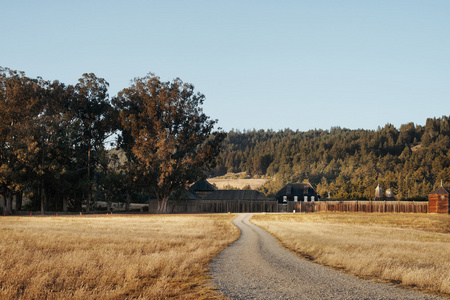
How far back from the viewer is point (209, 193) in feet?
358

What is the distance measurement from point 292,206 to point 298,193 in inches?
794

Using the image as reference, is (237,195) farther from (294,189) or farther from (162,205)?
(162,205)

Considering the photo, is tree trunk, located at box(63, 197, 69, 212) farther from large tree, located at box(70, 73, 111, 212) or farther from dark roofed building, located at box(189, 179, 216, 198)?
dark roofed building, located at box(189, 179, 216, 198)

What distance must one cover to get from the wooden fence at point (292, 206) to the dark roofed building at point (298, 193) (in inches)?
727

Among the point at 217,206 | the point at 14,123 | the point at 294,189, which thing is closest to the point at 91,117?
the point at 14,123

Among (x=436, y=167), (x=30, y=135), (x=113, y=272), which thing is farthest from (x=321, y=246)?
(x=436, y=167)

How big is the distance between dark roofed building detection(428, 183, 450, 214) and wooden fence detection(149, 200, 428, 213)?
1.66m

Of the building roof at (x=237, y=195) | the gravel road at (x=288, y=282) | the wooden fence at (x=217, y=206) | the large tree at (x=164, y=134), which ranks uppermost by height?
the large tree at (x=164, y=134)

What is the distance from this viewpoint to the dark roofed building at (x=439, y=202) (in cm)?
8500

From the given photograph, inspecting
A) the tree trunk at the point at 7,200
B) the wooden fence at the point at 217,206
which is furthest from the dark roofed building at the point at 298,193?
the tree trunk at the point at 7,200

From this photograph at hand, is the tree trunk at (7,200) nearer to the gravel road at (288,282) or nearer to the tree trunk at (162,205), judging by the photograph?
the tree trunk at (162,205)

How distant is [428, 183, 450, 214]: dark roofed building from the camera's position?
8500 centimetres

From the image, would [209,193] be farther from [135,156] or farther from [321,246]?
[321,246]

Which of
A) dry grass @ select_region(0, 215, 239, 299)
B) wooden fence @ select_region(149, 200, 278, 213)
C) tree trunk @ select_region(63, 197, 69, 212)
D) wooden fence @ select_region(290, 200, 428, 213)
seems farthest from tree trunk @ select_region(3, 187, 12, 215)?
wooden fence @ select_region(290, 200, 428, 213)
